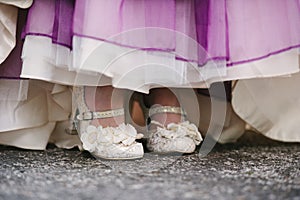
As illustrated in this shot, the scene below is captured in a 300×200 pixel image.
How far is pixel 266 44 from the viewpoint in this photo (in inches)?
29.8

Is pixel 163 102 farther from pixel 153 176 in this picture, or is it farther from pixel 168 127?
pixel 153 176

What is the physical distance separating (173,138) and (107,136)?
4.8 inches

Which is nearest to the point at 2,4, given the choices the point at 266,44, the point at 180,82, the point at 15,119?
the point at 15,119

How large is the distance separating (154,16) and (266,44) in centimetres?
18

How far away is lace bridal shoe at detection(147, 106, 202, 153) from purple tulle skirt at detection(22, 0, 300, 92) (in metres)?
0.10

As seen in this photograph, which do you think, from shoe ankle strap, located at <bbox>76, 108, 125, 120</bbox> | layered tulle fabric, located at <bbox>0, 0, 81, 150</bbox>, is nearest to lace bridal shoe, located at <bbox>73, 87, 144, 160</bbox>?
shoe ankle strap, located at <bbox>76, 108, 125, 120</bbox>

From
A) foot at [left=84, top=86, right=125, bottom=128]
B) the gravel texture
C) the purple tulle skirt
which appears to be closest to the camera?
the gravel texture

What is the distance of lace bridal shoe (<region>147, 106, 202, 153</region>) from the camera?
823 millimetres

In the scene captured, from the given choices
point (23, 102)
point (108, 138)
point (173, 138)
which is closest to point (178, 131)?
point (173, 138)

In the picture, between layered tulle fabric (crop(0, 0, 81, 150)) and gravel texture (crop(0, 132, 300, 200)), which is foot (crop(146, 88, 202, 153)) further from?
layered tulle fabric (crop(0, 0, 81, 150))

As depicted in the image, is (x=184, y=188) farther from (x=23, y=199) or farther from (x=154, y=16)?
(x=154, y=16)

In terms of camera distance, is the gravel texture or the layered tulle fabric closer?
the gravel texture

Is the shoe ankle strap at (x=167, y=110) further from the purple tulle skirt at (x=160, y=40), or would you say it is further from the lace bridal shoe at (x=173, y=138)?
the purple tulle skirt at (x=160, y=40)

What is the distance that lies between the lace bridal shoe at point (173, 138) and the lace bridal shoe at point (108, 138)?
4 cm
